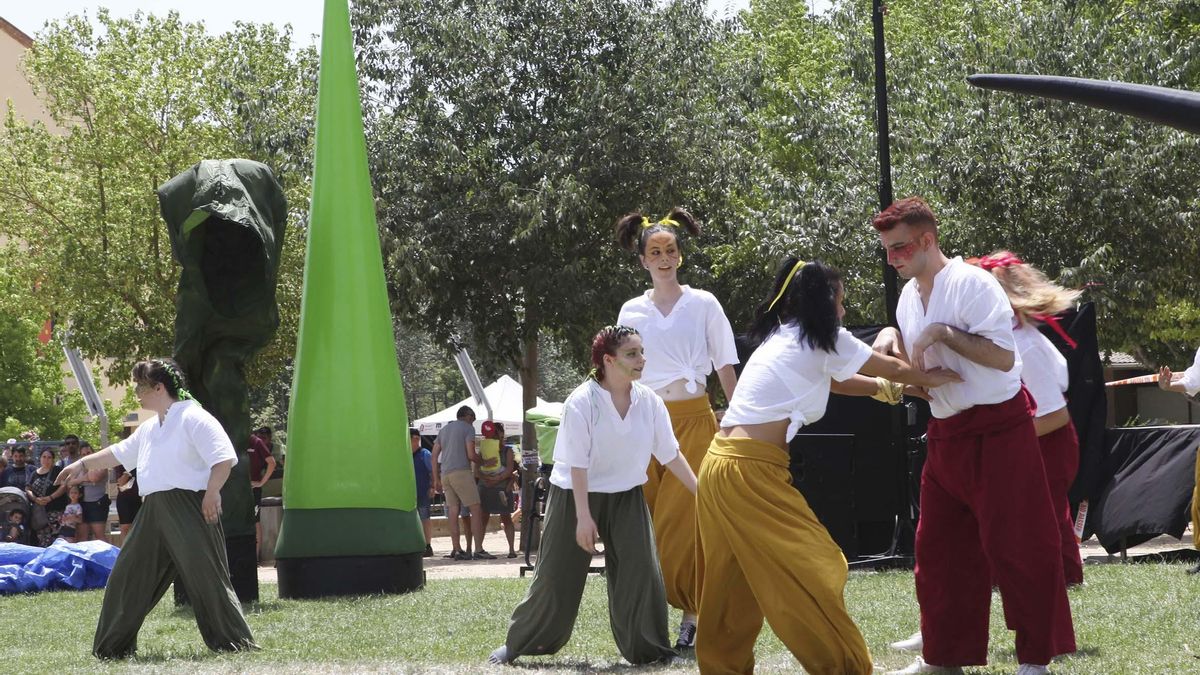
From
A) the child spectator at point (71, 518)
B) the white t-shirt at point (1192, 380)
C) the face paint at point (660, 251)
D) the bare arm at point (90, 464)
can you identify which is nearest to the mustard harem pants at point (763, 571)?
the face paint at point (660, 251)

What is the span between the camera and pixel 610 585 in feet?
22.1

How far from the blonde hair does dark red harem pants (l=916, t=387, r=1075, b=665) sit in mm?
658

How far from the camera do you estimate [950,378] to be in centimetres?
549

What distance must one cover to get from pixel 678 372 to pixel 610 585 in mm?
1110

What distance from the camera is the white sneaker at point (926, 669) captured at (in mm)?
5645

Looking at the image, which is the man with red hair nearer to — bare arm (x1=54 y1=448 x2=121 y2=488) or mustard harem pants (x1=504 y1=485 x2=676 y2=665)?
mustard harem pants (x1=504 y1=485 x2=676 y2=665)

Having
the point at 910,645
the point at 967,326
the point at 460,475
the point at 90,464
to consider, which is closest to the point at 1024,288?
the point at 967,326

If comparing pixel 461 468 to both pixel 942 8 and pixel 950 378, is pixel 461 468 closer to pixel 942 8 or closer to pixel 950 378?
pixel 950 378

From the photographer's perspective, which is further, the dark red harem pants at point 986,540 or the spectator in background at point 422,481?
the spectator in background at point 422,481

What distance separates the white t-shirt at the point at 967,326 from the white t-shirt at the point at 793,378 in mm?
401

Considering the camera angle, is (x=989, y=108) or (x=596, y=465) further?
(x=989, y=108)

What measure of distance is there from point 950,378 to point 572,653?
2.55 meters

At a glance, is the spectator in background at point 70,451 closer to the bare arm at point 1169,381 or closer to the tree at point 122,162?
the tree at point 122,162

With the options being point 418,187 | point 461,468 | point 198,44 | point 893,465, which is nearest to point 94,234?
point 198,44
